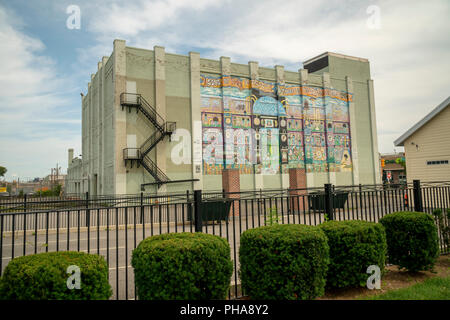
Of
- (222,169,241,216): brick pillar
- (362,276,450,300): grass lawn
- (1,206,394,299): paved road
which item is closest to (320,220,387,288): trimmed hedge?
(362,276,450,300): grass lawn

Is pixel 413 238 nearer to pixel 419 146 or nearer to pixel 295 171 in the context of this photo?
pixel 295 171

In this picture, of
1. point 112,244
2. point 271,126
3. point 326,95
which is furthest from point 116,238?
point 326,95

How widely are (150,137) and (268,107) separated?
1252 centimetres

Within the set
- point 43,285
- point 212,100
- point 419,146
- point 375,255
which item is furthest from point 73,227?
point 419,146

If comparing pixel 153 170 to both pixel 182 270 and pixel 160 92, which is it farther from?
pixel 182 270

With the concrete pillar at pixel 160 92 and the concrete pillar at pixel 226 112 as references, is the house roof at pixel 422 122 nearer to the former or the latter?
the concrete pillar at pixel 226 112

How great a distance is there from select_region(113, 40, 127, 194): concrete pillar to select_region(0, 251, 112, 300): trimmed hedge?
23.5 meters

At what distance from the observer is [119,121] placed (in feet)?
86.8

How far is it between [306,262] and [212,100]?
2671 centimetres

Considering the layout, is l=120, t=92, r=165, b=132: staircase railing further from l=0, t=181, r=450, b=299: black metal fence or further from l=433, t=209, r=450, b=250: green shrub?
l=433, t=209, r=450, b=250: green shrub

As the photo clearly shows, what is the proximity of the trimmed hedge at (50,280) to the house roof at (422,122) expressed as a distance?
21.1 m

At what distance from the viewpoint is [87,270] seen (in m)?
3.29

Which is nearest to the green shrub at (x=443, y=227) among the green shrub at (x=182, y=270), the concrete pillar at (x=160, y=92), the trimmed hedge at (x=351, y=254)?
the trimmed hedge at (x=351, y=254)

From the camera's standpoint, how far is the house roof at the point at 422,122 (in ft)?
60.3
